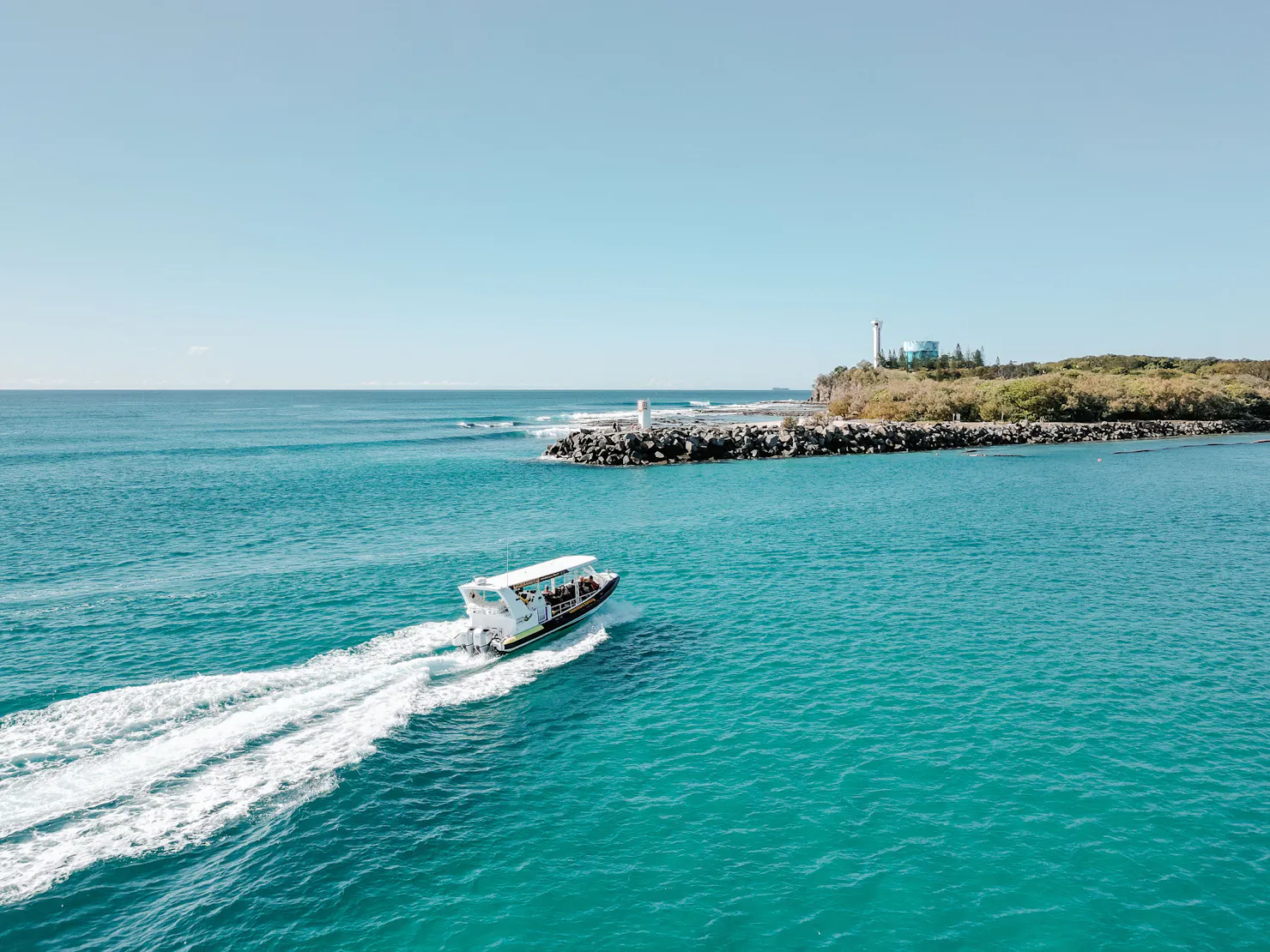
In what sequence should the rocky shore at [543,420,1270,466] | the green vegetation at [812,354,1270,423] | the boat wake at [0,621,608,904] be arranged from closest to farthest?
the boat wake at [0,621,608,904], the rocky shore at [543,420,1270,466], the green vegetation at [812,354,1270,423]

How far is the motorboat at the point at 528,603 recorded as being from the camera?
106 ft

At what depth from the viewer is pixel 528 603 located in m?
33.9

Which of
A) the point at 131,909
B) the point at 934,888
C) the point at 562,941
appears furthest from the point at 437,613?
the point at 934,888

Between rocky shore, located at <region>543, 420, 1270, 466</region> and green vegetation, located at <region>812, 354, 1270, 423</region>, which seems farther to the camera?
green vegetation, located at <region>812, 354, 1270, 423</region>

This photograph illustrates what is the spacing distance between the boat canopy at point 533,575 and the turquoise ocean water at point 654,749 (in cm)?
341

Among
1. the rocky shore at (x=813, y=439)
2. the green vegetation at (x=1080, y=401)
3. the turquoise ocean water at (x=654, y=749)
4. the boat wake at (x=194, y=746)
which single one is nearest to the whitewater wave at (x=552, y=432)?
the rocky shore at (x=813, y=439)

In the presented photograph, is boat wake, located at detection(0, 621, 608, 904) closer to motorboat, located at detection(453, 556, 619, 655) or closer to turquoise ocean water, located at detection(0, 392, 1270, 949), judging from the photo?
turquoise ocean water, located at detection(0, 392, 1270, 949)

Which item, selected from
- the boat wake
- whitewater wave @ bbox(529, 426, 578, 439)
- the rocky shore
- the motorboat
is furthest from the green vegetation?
the boat wake

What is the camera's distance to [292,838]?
19219 mm

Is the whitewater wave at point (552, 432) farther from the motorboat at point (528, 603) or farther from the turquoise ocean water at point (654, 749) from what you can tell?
the motorboat at point (528, 603)

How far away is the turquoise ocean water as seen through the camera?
1672cm

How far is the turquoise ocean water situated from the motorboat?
47.0 inches

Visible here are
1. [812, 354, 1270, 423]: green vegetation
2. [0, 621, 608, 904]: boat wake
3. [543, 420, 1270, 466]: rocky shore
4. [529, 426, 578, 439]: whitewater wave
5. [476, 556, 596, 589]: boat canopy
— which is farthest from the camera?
[529, 426, 578, 439]: whitewater wave

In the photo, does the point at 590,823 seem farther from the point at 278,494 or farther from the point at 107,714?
the point at 278,494
